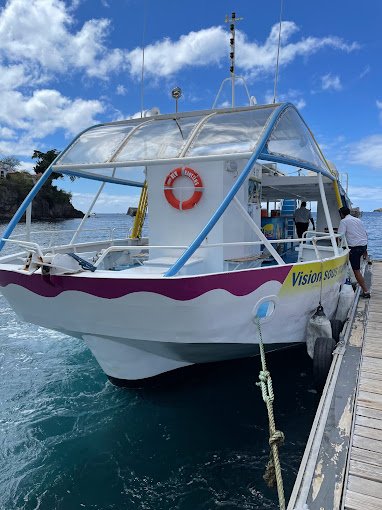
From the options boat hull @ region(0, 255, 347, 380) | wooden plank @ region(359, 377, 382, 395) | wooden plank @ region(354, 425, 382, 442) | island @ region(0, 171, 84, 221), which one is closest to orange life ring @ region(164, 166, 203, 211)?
boat hull @ region(0, 255, 347, 380)

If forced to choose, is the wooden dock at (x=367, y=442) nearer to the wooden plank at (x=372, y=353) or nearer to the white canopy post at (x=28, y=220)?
the wooden plank at (x=372, y=353)

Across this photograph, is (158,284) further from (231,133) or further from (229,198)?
(231,133)

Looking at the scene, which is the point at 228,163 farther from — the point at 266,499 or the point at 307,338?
the point at 266,499

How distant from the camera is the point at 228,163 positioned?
20.9 ft

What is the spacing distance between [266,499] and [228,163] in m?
4.71

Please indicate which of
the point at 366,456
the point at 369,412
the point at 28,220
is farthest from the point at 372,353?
the point at 28,220

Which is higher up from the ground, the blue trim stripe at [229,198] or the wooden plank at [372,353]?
the blue trim stripe at [229,198]

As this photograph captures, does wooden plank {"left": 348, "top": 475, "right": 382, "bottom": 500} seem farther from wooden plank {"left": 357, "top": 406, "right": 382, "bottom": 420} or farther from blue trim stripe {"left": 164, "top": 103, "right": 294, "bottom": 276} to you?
blue trim stripe {"left": 164, "top": 103, "right": 294, "bottom": 276}

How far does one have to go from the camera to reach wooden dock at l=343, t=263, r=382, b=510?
2904 mm

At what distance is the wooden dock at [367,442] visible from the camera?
2904 mm

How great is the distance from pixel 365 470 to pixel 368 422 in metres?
0.75

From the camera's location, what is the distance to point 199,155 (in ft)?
16.6

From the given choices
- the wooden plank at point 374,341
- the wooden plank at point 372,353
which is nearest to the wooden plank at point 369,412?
the wooden plank at point 372,353

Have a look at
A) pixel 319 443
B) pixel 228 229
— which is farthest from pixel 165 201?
pixel 319 443
